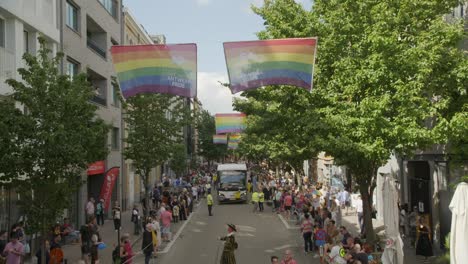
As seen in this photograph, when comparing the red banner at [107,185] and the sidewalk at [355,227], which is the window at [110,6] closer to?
the red banner at [107,185]

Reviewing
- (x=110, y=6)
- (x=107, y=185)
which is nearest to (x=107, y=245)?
(x=107, y=185)

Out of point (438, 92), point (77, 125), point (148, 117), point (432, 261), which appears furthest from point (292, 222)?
point (77, 125)

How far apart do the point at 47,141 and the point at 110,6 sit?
24.0 m

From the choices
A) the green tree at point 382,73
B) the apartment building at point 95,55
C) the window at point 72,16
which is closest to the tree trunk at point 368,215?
the green tree at point 382,73

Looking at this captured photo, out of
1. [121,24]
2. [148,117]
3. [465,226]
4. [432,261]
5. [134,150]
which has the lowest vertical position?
[432,261]

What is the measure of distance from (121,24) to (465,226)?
103 ft

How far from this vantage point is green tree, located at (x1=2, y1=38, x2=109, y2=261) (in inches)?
535

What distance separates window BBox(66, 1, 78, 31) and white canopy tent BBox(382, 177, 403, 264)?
59.0 ft

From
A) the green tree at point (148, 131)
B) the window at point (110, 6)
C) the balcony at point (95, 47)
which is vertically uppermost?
the window at point (110, 6)

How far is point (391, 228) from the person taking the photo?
14562 mm

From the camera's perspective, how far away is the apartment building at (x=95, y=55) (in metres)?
26.5

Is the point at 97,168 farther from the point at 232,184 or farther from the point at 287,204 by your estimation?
the point at 232,184

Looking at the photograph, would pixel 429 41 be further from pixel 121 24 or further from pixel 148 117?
pixel 121 24

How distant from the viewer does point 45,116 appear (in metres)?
13.9
